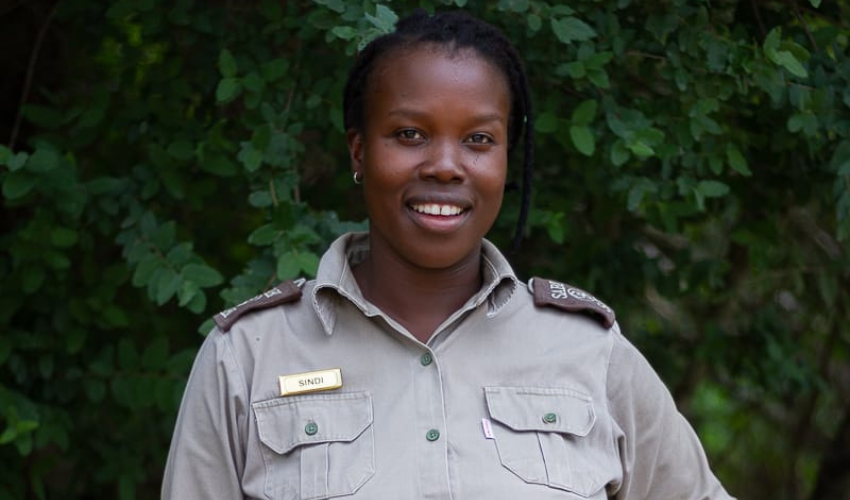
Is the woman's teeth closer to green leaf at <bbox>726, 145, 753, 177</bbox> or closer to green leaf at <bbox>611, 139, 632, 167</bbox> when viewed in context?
green leaf at <bbox>611, 139, 632, 167</bbox>

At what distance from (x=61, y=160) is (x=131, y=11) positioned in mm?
383

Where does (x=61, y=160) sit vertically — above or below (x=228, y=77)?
below

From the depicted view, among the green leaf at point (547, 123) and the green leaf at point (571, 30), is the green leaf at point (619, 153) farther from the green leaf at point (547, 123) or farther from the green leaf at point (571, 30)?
the green leaf at point (571, 30)

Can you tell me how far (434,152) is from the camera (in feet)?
6.75

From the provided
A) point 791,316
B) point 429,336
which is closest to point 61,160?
point 429,336

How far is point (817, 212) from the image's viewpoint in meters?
3.95

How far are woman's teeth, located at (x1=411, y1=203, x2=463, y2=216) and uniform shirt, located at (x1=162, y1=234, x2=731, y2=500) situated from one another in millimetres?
163

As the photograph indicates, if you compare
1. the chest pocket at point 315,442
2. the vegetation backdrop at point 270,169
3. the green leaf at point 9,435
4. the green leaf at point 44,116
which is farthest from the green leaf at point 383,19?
the green leaf at point 9,435

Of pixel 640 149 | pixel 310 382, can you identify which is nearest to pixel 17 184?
pixel 310 382

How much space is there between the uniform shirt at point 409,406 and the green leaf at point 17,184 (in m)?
0.96

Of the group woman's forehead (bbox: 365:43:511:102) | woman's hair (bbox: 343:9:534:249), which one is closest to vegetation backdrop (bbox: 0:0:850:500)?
woman's hair (bbox: 343:9:534:249)

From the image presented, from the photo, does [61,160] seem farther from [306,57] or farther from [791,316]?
[791,316]

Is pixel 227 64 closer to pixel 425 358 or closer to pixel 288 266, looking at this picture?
pixel 288 266

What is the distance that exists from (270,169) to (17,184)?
56cm
